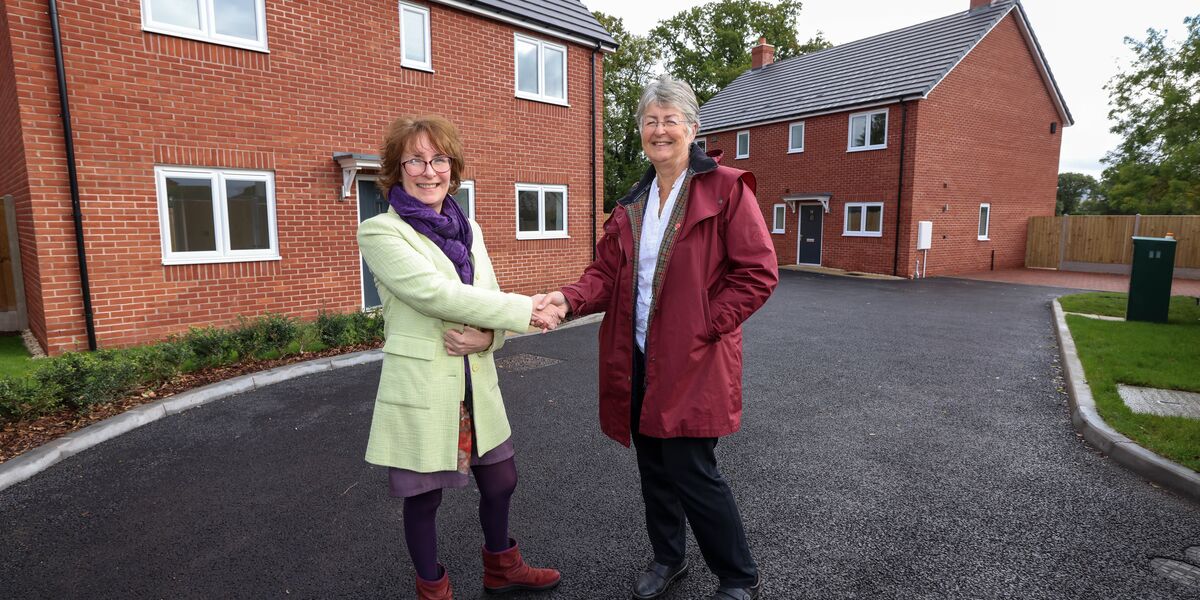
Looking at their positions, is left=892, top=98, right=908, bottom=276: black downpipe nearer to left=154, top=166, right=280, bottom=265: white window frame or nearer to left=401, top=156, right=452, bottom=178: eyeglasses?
left=154, top=166, right=280, bottom=265: white window frame

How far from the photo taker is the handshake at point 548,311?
2.47m

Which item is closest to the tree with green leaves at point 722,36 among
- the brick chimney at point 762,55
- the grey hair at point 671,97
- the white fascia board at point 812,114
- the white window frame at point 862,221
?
the brick chimney at point 762,55

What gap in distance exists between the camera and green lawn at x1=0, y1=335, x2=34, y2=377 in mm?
6547

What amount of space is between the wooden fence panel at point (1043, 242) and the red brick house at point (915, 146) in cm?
29

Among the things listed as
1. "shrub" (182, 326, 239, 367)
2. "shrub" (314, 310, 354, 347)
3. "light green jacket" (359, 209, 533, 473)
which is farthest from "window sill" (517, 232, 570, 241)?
"light green jacket" (359, 209, 533, 473)

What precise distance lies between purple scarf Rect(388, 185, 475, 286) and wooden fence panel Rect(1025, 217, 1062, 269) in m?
24.6

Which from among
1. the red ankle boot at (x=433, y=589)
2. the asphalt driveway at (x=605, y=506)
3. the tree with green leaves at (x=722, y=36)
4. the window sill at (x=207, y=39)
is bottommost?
the asphalt driveway at (x=605, y=506)

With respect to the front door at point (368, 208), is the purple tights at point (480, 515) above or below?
below

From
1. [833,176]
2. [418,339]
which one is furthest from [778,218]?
[418,339]

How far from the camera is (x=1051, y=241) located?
21.7 meters

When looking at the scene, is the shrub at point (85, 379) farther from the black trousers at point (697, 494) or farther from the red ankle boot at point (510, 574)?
the black trousers at point (697, 494)

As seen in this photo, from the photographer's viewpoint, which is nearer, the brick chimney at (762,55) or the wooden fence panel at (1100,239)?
the wooden fence panel at (1100,239)

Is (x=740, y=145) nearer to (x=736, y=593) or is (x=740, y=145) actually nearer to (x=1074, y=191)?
(x=736, y=593)

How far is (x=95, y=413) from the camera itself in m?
5.10
